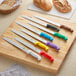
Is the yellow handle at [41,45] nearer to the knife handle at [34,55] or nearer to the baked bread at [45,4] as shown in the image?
the knife handle at [34,55]

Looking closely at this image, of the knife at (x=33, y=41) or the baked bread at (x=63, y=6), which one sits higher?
the baked bread at (x=63, y=6)

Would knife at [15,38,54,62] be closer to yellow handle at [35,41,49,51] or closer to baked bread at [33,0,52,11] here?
yellow handle at [35,41,49,51]

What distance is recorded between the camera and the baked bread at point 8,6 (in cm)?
100

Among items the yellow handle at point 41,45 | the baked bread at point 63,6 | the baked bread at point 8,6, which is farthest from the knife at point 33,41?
the baked bread at point 63,6

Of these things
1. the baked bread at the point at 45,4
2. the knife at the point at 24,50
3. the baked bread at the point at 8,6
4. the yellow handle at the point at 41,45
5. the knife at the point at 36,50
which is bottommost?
the knife at the point at 24,50

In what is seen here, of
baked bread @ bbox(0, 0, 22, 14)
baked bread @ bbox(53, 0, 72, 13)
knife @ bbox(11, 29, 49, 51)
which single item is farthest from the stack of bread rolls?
knife @ bbox(11, 29, 49, 51)

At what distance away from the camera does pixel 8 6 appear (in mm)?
1021

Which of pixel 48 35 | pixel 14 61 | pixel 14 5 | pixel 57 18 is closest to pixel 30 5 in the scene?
pixel 14 5

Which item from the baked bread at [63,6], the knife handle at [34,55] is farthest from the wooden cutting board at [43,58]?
the baked bread at [63,6]

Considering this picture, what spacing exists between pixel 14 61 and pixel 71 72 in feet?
0.84

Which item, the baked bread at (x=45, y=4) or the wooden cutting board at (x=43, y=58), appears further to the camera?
the baked bread at (x=45, y=4)

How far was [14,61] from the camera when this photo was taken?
2.56 feet

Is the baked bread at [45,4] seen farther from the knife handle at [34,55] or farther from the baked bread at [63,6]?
the knife handle at [34,55]

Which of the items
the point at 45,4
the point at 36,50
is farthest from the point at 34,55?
the point at 45,4
